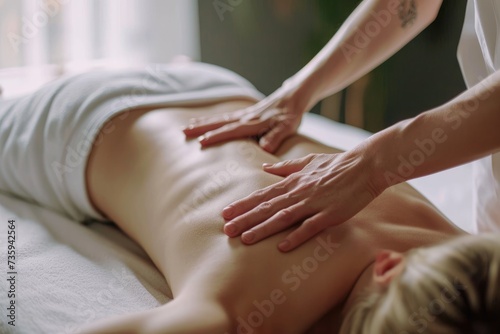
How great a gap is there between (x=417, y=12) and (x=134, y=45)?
7.59ft

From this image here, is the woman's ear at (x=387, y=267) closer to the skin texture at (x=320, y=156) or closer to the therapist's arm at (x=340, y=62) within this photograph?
the skin texture at (x=320, y=156)

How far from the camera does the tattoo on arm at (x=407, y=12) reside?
1655 millimetres

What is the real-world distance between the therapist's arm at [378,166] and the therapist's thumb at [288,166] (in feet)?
0.33

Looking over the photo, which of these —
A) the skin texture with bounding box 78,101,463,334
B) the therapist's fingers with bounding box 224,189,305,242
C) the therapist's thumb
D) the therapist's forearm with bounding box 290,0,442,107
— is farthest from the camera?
the therapist's forearm with bounding box 290,0,442,107

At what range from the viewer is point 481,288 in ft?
2.77

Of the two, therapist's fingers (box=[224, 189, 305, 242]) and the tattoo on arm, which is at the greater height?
the tattoo on arm

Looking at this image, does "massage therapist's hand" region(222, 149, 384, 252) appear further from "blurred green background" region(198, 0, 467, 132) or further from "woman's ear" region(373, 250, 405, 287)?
"blurred green background" region(198, 0, 467, 132)

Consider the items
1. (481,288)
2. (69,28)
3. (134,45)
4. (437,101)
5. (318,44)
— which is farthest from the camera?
(134,45)

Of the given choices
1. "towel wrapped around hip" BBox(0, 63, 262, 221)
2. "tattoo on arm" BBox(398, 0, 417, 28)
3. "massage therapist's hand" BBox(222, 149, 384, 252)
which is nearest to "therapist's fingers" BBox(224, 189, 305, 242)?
"massage therapist's hand" BBox(222, 149, 384, 252)

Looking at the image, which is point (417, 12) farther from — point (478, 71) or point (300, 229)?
point (300, 229)

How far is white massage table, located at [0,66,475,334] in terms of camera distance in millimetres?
1170

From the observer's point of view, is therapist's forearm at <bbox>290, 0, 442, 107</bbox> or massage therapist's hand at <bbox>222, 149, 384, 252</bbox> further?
therapist's forearm at <bbox>290, 0, 442, 107</bbox>

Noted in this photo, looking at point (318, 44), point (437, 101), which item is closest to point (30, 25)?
point (318, 44)

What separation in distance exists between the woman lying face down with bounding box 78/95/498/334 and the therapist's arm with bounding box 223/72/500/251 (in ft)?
0.11
